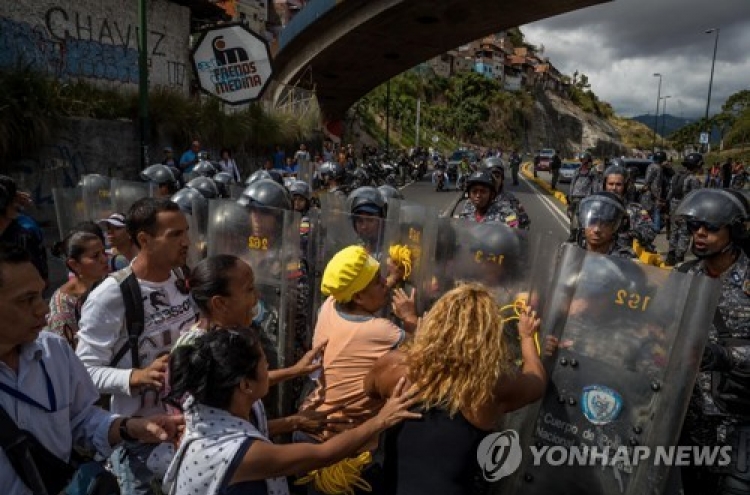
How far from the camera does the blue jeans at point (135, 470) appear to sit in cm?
214

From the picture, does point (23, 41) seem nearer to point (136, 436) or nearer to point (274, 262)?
point (274, 262)

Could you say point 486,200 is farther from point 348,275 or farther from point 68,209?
point 68,209

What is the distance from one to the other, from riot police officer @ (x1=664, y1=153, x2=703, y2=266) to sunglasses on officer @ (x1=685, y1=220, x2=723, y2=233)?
3816 mm

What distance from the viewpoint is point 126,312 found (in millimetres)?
2238

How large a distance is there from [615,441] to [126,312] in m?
2.01

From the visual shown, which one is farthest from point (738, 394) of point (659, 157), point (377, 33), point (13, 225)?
point (377, 33)

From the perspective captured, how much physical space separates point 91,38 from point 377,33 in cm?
1568

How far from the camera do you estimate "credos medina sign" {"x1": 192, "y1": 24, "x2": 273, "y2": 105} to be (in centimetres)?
1811

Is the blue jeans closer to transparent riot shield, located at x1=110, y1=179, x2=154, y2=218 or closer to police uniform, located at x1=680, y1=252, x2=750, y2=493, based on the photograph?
police uniform, located at x1=680, y1=252, x2=750, y2=493

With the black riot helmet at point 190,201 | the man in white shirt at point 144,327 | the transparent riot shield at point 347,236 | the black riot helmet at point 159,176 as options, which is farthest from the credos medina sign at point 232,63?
the man in white shirt at point 144,327

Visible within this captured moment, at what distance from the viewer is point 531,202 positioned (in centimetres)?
1880

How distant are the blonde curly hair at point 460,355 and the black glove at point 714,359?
0.87m

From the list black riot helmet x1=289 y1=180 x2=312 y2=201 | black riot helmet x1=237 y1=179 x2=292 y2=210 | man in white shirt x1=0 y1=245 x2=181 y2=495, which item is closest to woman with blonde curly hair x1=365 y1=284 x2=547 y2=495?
man in white shirt x1=0 y1=245 x2=181 y2=495

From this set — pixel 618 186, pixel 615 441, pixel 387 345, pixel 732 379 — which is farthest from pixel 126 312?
pixel 618 186
